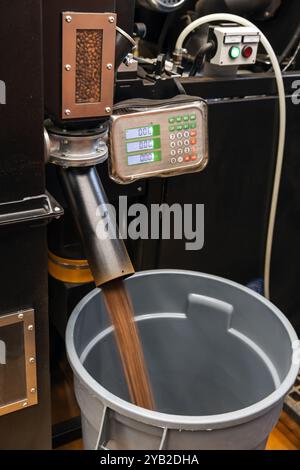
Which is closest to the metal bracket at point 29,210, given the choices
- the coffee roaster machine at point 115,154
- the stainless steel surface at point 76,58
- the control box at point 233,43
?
the coffee roaster machine at point 115,154

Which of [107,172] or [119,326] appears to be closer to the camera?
[119,326]

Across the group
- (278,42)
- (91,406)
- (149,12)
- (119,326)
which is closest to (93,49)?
(119,326)

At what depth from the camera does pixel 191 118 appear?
3.18 feet

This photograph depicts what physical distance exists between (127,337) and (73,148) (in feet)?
1.11

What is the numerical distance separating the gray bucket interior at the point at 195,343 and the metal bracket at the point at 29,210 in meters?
0.22

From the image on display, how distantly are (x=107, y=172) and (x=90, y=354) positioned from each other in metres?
0.38

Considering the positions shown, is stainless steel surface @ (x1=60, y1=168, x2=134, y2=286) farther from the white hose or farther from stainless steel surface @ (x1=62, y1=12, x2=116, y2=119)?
the white hose

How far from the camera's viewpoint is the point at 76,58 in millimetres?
708

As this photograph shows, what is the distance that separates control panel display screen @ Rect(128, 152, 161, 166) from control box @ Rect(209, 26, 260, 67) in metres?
0.27

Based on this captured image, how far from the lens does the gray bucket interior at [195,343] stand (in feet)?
3.21

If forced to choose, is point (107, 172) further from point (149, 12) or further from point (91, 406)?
point (149, 12)

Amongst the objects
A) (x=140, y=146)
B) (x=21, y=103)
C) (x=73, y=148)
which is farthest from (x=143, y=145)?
(x=21, y=103)

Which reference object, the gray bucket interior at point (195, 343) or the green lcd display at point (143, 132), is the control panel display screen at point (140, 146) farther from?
the gray bucket interior at point (195, 343)

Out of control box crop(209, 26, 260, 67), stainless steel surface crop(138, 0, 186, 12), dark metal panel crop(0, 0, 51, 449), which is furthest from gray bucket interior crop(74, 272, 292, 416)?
A: stainless steel surface crop(138, 0, 186, 12)
